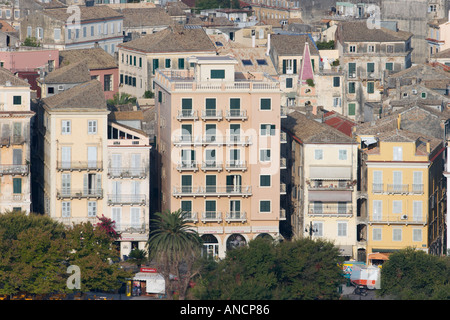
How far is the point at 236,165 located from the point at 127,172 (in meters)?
8.23

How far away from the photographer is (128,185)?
432 ft

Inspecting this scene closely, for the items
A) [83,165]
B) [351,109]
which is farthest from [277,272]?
[351,109]

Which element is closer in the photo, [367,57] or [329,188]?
[329,188]

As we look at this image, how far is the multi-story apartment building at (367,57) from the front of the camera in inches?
6727

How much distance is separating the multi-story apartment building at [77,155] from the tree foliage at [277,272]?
14344mm

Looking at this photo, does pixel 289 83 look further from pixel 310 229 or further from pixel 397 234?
pixel 397 234

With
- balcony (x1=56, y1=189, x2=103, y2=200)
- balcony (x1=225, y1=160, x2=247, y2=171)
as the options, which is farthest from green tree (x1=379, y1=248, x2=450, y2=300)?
balcony (x1=56, y1=189, x2=103, y2=200)

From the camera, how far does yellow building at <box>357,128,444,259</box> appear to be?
13225cm

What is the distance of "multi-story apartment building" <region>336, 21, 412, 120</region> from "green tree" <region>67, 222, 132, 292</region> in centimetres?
5102

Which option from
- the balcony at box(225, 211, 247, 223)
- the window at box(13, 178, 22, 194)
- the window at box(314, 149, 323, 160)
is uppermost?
the window at box(314, 149, 323, 160)

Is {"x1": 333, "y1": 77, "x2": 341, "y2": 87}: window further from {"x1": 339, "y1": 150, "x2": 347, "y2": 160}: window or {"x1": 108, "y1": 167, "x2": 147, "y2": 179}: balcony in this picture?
{"x1": 108, "y1": 167, "x2": 147, "y2": 179}: balcony

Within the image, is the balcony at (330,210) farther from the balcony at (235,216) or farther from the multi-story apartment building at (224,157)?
the balcony at (235,216)

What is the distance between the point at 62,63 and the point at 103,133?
120 ft
